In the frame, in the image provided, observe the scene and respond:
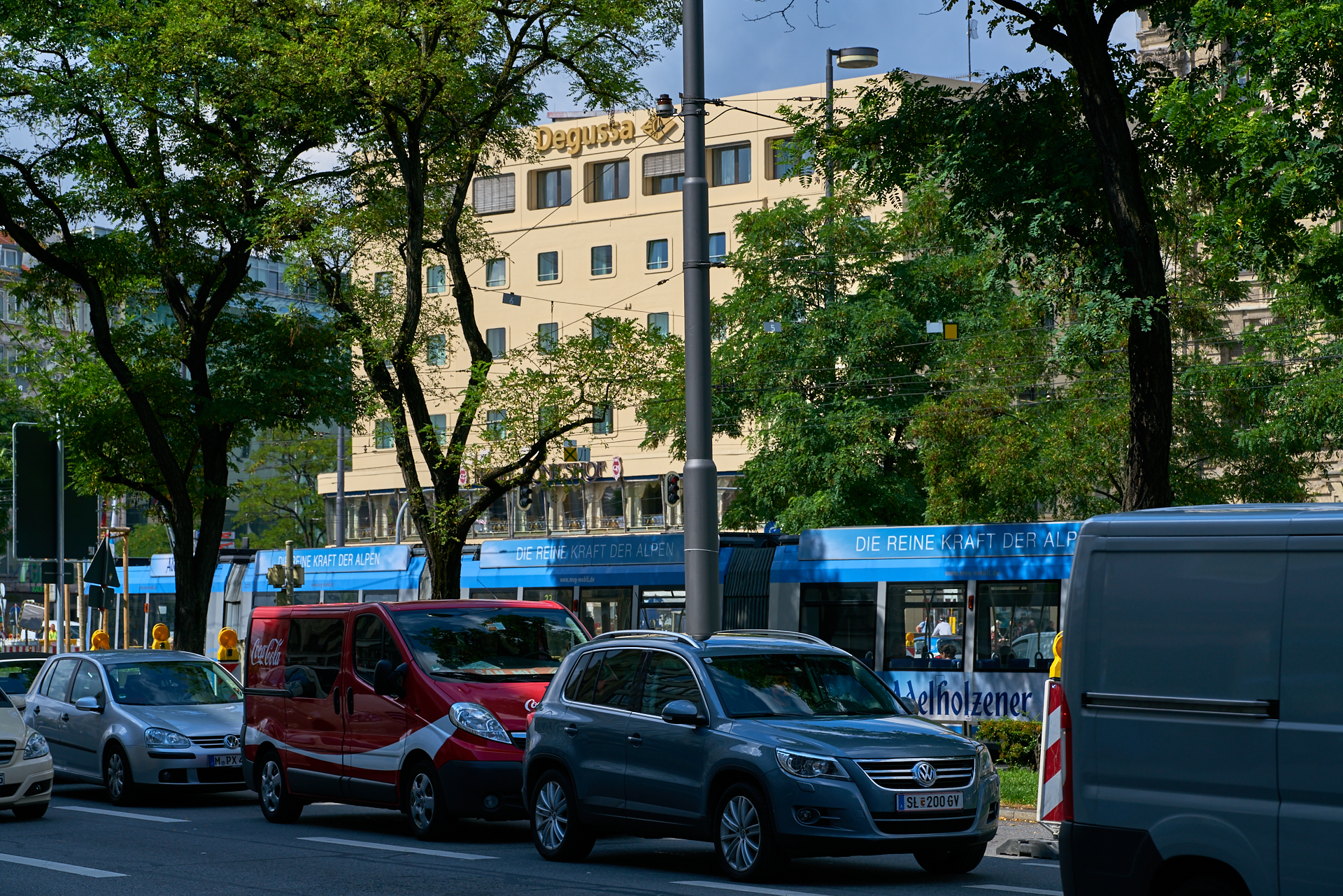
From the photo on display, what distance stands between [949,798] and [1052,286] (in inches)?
311

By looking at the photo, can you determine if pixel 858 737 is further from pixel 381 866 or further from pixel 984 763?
pixel 381 866

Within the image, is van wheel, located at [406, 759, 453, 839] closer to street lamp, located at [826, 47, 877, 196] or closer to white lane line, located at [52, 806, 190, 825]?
white lane line, located at [52, 806, 190, 825]

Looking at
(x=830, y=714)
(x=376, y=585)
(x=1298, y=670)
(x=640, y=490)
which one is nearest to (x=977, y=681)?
(x=830, y=714)

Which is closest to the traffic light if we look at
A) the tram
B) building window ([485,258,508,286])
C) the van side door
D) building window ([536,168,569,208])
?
the tram

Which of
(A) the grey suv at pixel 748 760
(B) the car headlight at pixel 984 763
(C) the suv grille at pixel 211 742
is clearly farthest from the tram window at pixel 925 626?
(B) the car headlight at pixel 984 763

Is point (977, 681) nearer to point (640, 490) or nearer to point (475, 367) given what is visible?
point (475, 367)

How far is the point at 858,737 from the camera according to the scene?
36.0 feet

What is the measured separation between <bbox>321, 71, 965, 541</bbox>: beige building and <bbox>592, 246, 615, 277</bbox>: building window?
64 millimetres

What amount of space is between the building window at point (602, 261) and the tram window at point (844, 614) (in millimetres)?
44193

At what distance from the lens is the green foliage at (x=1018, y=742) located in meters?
19.6

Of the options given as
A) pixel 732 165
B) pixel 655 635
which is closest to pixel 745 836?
pixel 655 635

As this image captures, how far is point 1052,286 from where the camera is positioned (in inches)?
683

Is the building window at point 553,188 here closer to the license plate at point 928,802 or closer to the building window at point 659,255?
the building window at point 659,255

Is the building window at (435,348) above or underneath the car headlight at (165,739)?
above
